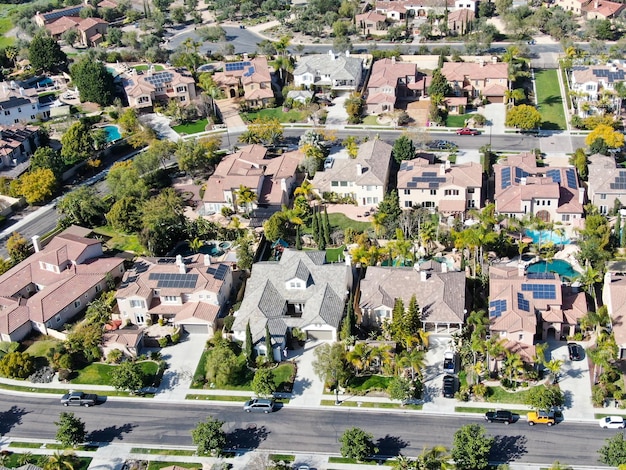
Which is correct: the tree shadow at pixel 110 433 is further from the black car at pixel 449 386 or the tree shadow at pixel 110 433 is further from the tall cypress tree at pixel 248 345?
the black car at pixel 449 386

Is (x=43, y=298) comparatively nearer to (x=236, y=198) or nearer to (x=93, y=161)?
(x=236, y=198)

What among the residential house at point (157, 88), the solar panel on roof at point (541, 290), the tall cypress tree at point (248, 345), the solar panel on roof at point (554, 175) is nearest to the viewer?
the tall cypress tree at point (248, 345)

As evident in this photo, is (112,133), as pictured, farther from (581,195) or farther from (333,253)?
(581,195)

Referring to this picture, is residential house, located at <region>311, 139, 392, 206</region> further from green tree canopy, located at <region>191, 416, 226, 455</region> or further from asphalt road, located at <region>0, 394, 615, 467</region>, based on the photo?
green tree canopy, located at <region>191, 416, 226, 455</region>

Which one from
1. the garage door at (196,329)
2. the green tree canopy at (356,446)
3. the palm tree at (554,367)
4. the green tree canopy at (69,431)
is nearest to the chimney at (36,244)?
the garage door at (196,329)

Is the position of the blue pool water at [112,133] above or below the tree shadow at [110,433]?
above

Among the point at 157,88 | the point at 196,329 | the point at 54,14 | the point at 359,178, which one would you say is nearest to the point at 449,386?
the point at 196,329

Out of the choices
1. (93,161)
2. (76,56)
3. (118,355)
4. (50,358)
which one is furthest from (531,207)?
(76,56)
